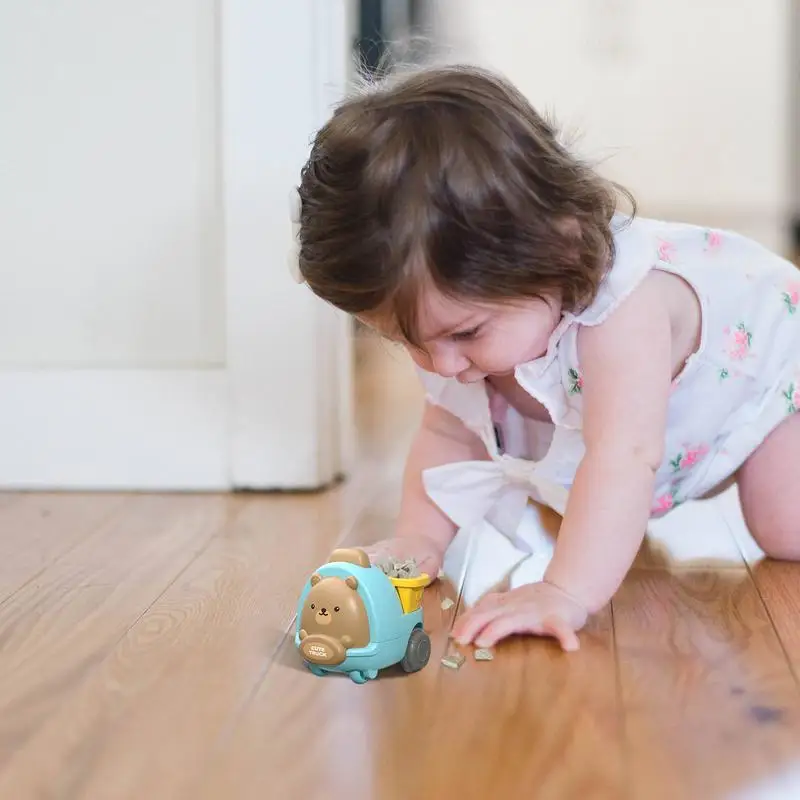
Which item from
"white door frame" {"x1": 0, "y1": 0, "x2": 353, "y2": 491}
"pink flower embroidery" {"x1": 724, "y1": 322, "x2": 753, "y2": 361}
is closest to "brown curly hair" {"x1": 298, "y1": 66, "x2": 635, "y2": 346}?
"pink flower embroidery" {"x1": 724, "y1": 322, "x2": 753, "y2": 361}

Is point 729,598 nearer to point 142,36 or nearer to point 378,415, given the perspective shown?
point 142,36

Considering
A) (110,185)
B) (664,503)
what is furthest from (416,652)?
(110,185)

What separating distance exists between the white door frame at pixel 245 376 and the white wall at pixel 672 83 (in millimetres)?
2919

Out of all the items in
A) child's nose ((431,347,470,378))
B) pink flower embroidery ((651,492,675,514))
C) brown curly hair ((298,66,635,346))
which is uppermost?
brown curly hair ((298,66,635,346))

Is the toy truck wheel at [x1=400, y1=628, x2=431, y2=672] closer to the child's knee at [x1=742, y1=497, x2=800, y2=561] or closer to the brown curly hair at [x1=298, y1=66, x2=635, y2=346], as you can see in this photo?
the brown curly hair at [x1=298, y1=66, x2=635, y2=346]

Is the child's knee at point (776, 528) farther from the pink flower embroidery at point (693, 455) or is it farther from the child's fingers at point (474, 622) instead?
the child's fingers at point (474, 622)

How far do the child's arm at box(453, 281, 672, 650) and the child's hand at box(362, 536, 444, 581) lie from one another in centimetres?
13

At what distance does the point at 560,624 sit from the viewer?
82 centimetres

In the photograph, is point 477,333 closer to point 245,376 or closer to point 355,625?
point 355,625

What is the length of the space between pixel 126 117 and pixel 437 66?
563mm

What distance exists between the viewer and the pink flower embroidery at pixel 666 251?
→ 99 cm

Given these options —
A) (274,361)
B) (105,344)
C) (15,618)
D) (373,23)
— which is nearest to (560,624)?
(15,618)

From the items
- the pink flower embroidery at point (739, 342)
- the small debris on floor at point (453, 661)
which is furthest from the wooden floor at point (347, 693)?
the pink flower embroidery at point (739, 342)

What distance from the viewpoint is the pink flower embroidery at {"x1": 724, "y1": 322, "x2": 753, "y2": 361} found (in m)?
1.06
